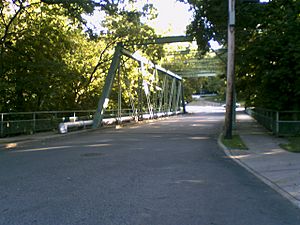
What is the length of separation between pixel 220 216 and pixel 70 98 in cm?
2303

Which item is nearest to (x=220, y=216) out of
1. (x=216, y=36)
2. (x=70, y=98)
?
(x=216, y=36)

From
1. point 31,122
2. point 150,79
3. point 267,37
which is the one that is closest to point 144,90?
point 150,79

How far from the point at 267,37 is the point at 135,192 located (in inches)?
504

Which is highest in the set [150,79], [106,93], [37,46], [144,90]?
[37,46]

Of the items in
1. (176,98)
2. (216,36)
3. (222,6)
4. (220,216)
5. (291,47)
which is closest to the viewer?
(220,216)

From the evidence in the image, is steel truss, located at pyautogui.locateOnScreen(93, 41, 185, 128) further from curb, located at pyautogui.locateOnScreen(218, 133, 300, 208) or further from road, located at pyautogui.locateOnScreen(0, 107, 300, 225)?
curb, located at pyautogui.locateOnScreen(218, 133, 300, 208)

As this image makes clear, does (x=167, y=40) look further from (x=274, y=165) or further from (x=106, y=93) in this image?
(x=274, y=165)

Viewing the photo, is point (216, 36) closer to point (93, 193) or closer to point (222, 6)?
point (222, 6)

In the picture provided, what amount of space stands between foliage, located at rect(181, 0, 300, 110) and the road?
7.92 m

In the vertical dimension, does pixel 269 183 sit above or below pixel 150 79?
below

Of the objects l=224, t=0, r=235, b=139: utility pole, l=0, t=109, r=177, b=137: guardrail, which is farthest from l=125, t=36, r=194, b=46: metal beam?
l=224, t=0, r=235, b=139: utility pole

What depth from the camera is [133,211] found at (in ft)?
16.4

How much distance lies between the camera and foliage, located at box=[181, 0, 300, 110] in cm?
1534

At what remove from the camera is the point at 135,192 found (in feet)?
20.0
